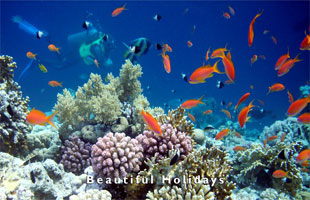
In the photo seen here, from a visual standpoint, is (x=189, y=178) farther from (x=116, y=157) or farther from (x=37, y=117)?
(x=37, y=117)

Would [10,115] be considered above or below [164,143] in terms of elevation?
above

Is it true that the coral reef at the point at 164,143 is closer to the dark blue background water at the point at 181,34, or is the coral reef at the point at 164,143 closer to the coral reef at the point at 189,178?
the coral reef at the point at 189,178

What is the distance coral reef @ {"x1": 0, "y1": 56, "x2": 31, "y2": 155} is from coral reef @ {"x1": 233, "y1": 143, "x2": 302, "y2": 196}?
239 inches

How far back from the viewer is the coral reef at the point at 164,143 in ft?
10.7

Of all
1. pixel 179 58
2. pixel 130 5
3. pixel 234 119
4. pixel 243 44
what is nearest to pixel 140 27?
pixel 130 5

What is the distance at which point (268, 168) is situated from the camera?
523cm

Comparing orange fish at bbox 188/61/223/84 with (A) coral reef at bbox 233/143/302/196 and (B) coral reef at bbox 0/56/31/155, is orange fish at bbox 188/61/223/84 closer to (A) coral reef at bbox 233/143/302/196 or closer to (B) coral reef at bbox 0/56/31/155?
(A) coral reef at bbox 233/143/302/196

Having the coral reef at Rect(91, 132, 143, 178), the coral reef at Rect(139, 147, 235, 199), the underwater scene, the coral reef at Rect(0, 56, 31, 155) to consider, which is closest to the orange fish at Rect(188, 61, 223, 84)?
the underwater scene

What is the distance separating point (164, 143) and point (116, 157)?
913 mm

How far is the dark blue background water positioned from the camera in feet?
173

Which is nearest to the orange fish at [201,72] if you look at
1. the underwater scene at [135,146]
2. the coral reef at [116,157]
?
the underwater scene at [135,146]

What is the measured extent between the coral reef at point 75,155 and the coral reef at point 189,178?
2016mm

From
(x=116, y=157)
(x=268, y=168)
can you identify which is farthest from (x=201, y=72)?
(x=268, y=168)

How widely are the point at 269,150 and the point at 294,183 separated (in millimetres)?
992
